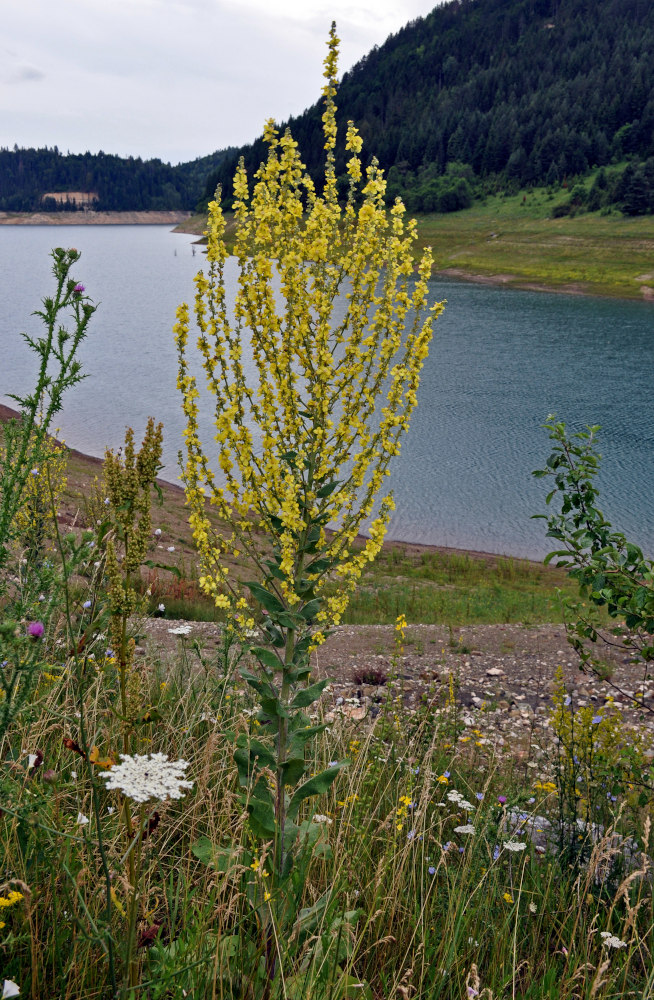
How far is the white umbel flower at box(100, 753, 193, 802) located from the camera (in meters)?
2.09

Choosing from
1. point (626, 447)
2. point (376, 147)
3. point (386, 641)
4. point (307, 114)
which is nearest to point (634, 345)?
point (626, 447)

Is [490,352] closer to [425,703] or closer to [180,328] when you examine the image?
[425,703]

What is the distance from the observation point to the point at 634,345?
51219mm

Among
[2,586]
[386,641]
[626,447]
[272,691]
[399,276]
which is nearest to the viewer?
[2,586]

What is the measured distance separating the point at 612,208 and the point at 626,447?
97.9 m

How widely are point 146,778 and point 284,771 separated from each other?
1.39 m

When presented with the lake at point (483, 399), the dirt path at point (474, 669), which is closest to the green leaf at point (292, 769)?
the dirt path at point (474, 669)

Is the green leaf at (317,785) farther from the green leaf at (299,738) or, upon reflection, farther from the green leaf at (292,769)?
the green leaf at (299,738)

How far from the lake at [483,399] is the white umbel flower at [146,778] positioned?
728cm

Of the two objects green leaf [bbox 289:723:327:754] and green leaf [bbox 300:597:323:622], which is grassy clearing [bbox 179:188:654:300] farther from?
green leaf [bbox 289:723:327:754]

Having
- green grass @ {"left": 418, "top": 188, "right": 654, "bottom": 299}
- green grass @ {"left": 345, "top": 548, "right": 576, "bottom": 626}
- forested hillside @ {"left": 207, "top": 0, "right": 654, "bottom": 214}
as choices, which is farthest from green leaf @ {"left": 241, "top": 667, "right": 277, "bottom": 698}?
forested hillside @ {"left": 207, "top": 0, "right": 654, "bottom": 214}

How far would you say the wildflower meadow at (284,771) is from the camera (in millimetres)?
2783

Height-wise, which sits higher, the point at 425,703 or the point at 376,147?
the point at 376,147

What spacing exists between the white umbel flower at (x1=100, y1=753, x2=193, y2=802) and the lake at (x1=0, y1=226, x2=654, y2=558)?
23.9ft
